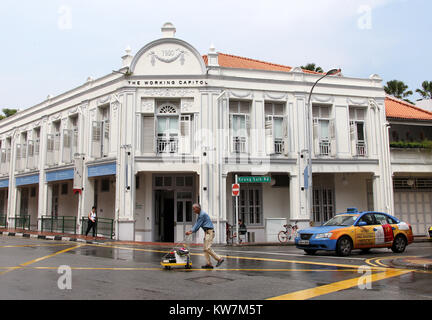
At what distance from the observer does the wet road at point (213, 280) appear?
7078 mm

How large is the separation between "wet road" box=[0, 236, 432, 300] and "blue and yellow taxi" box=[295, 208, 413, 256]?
1.16 metres

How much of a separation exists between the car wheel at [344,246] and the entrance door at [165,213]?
11449 mm

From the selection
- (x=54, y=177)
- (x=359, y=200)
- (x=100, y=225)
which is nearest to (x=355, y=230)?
(x=359, y=200)

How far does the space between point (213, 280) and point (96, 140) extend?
17.0 meters

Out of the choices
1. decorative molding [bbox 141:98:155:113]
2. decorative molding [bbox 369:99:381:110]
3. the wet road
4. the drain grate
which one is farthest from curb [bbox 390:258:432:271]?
decorative molding [bbox 369:99:381:110]

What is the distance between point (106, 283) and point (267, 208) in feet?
53.3

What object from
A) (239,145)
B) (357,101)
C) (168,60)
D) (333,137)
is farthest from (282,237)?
(168,60)

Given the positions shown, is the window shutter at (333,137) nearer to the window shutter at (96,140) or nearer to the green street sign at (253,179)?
the green street sign at (253,179)

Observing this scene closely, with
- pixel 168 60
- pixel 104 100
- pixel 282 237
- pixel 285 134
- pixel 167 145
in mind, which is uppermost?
pixel 168 60

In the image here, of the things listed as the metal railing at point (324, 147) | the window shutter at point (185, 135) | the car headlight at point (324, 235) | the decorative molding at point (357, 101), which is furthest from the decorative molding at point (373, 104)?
the car headlight at point (324, 235)

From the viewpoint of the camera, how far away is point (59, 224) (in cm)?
2497

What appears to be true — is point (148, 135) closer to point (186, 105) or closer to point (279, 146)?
point (186, 105)

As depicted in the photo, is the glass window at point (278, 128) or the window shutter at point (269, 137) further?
the glass window at point (278, 128)
